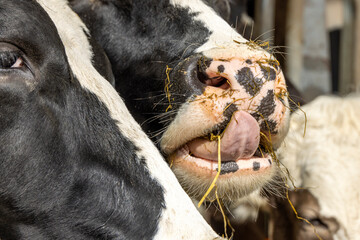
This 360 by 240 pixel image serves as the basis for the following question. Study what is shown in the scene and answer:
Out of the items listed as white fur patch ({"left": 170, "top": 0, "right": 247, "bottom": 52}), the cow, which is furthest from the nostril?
the cow

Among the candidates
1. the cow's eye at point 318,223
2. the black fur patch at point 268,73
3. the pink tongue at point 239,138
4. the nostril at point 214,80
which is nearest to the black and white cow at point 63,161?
the pink tongue at point 239,138

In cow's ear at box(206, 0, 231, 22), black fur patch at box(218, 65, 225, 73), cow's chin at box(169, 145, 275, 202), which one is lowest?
cow's chin at box(169, 145, 275, 202)

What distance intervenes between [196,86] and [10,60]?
836 mm

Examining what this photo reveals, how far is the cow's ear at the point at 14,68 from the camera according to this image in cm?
164

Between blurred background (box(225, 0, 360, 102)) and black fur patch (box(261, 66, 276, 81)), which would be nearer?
black fur patch (box(261, 66, 276, 81))

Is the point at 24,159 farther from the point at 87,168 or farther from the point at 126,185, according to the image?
the point at 126,185

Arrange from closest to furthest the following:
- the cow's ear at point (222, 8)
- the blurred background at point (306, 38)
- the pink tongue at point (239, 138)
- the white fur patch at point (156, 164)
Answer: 1. the white fur patch at point (156, 164)
2. the pink tongue at point (239, 138)
3. the cow's ear at point (222, 8)
4. the blurred background at point (306, 38)

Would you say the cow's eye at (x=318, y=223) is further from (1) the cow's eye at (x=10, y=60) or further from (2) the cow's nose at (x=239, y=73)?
(1) the cow's eye at (x=10, y=60)

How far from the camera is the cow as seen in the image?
321 centimetres

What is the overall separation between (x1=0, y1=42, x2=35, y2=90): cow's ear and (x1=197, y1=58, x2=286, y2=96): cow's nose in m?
0.77

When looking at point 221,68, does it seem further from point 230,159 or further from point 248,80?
point 230,159

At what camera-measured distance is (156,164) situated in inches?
73.4

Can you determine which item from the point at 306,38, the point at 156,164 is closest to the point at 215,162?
the point at 156,164

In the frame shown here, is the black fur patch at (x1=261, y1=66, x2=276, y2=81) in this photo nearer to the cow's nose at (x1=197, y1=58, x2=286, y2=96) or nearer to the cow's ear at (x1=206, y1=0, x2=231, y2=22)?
the cow's nose at (x1=197, y1=58, x2=286, y2=96)
